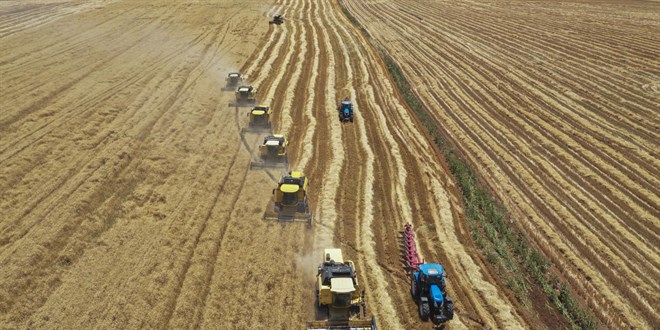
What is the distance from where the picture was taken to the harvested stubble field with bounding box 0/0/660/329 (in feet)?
47.3

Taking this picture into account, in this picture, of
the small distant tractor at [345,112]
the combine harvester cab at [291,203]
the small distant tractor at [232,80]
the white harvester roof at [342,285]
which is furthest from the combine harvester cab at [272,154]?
the small distant tractor at [232,80]

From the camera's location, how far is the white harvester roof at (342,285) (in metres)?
13.0

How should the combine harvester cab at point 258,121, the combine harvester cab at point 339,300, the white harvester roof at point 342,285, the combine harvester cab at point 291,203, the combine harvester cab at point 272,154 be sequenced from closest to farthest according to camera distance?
the combine harvester cab at point 339,300 → the white harvester roof at point 342,285 → the combine harvester cab at point 291,203 → the combine harvester cab at point 272,154 → the combine harvester cab at point 258,121

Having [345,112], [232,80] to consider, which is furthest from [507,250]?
[232,80]

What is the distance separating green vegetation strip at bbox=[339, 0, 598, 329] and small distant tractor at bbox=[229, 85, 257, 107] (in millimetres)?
12728

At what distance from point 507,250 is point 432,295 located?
5.55 metres

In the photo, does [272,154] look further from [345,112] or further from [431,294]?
[431,294]

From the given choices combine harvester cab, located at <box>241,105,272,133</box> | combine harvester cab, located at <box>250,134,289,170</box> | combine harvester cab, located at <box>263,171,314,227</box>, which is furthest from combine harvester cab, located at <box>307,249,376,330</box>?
combine harvester cab, located at <box>241,105,272,133</box>

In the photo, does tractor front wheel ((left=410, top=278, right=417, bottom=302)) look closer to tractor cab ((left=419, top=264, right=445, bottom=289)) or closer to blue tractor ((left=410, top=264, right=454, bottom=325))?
blue tractor ((left=410, top=264, right=454, bottom=325))

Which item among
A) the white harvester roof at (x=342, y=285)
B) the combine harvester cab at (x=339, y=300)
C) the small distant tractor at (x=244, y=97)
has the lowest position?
the combine harvester cab at (x=339, y=300)

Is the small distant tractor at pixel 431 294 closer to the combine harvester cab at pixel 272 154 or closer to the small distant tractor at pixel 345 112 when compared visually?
the combine harvester cab at pixel 272 154

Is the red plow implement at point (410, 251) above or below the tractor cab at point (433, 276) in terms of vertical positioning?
below

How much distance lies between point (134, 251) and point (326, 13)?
52.4 m

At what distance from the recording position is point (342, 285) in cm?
1323
